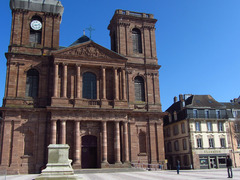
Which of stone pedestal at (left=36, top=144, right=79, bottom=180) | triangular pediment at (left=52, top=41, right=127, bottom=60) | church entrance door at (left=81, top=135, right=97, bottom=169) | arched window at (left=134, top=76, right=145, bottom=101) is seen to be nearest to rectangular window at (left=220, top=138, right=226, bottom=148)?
arched window at (left=134, top=76, right=145, bottom=101)

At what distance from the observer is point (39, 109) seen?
2866 cm

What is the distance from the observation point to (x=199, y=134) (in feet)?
134

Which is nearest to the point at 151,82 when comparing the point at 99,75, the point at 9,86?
the point at 99,75

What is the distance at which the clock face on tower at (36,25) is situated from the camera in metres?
32.9

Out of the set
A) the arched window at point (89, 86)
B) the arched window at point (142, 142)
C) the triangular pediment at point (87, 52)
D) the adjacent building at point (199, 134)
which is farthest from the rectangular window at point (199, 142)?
the arched window at point (89, 86)

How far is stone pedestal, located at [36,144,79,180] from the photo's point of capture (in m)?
11.0

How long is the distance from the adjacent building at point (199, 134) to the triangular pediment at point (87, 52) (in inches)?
651

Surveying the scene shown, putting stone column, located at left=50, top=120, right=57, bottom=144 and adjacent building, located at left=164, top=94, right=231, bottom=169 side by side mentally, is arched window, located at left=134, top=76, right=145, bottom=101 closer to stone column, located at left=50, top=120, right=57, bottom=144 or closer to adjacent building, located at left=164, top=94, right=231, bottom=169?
stone column, located at left=50, top=120, right=57, bottom=144

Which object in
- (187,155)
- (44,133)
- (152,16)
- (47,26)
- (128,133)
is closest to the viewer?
(44,133)

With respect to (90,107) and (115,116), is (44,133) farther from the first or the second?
(115,116)

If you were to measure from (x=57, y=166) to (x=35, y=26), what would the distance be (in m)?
25.4

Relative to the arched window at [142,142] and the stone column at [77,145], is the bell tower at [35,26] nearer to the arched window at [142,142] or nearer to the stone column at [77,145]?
the stone column at [77,145]

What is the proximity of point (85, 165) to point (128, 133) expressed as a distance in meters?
5.81

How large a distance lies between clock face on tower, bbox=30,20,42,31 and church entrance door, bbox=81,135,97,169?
1432 cm
